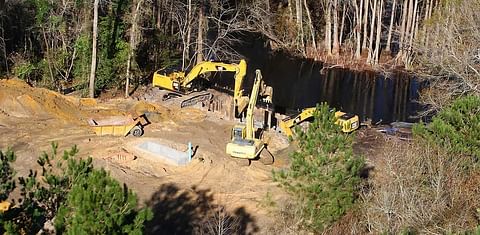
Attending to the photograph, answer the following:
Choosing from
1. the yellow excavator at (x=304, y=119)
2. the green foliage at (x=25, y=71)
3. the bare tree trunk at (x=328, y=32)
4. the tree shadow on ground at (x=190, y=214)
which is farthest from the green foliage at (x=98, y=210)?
the bare tree trunk at (x=328, y=32)

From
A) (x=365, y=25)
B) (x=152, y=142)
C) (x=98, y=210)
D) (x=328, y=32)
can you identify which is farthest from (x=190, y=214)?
(x=328, y=32)

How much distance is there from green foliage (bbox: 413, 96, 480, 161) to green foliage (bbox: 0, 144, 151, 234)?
458 inches

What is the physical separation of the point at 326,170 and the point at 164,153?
32.3 ft

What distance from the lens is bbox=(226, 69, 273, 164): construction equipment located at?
84.8 ft

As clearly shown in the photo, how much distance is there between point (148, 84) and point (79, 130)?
9.95 meters

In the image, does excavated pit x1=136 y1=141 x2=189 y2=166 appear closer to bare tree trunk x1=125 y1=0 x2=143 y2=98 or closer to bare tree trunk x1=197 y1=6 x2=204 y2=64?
bare tree trunk x1=125 y1=0 x2=143 y2=98

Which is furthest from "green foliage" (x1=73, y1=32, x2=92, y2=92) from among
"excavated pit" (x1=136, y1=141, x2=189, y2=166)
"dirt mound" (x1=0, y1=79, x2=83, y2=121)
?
"excavated pit" (x1=136, y1=141, x2=189, y2=166)

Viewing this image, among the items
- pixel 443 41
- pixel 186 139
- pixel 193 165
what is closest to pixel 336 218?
pixel 193 165

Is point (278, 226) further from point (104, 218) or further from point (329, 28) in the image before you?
point (329, 28)

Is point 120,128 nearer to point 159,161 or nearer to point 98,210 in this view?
point 159,161

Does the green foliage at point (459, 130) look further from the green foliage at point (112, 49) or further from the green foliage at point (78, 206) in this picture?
the green foliage at point (112, 49)

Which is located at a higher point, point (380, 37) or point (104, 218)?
point (380, 37)

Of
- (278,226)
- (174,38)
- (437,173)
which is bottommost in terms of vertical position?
(278,226)

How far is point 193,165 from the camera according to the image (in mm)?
26375
